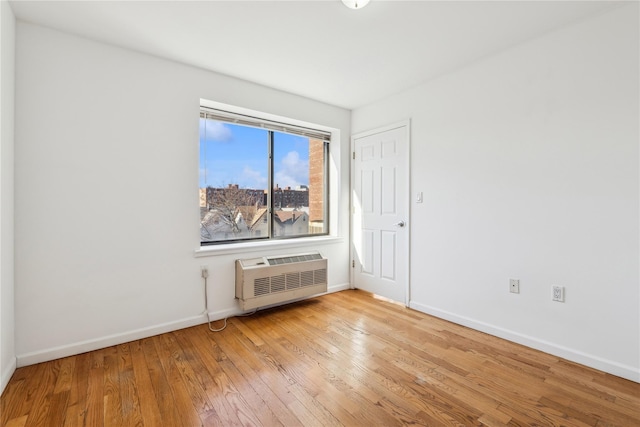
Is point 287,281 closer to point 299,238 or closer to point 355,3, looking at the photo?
point 299,238

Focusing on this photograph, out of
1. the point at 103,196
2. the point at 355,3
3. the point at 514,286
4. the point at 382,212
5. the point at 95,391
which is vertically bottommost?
the point at 95,391

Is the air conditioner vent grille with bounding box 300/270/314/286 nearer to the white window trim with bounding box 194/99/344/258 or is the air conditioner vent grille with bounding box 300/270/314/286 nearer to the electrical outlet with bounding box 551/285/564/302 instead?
the white window trim with bounding box 194/99/344/258

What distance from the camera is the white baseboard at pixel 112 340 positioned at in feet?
6.82

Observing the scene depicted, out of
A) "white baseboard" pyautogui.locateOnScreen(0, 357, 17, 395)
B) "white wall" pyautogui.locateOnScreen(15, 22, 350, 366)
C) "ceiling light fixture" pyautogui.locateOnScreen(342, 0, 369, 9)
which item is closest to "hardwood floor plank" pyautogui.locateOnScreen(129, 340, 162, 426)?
"white wall" pyautogui.locateOnScreen(15, 22, 350, 366)

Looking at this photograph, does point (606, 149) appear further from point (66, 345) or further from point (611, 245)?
point (66, 345)

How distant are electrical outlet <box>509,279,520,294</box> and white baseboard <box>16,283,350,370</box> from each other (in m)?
2.54

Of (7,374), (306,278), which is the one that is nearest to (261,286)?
(306,278)

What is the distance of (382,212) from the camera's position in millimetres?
3545

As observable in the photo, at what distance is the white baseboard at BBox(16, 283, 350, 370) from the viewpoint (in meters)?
2.08

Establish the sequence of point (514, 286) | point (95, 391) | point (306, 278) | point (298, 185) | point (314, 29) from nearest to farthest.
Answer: point (95, 391)
point (314, 29)
point (514, 286)
point (306, 278)
point (298, 185)

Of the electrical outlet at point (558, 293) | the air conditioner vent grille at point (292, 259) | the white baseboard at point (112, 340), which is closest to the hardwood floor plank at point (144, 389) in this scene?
the white baseboard at point (112, 340)

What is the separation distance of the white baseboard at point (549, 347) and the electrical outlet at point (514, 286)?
35 centimetres

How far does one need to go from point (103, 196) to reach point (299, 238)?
6.79 ft

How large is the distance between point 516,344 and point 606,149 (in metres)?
1.61
